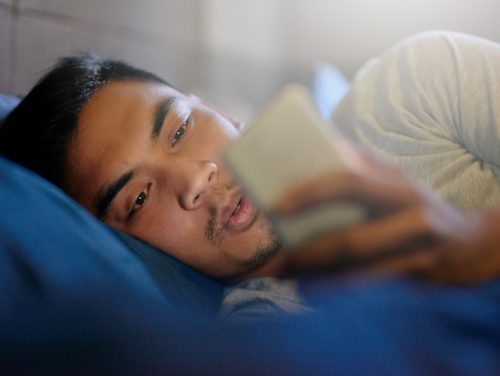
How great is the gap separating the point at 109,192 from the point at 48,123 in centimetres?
16

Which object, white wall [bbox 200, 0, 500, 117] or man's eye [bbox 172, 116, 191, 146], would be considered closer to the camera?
man's eye [bbox 172, 116, 191, 146]

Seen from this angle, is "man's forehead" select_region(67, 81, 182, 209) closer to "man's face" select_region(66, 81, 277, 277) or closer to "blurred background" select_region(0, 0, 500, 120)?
"man's face" select_region(66, 81, 277, 277)

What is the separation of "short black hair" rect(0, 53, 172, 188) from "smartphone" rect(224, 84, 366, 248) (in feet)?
1.66

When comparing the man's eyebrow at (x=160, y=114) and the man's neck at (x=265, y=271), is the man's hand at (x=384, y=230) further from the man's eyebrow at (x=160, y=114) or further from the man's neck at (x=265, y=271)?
the man's eyebrow at (x=160, y=114)

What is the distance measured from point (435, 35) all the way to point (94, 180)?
527 millimetres

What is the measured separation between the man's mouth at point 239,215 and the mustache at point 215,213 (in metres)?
0.01

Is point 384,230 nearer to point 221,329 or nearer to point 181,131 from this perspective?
point 221,329

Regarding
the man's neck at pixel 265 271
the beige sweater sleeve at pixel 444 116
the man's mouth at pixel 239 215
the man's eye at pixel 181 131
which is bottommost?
the man's neck at pixel 265 271

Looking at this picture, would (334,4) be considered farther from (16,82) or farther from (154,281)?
(154,281)

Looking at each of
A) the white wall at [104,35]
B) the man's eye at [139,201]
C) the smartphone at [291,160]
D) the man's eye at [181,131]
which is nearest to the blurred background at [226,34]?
the white wall at [104,35]

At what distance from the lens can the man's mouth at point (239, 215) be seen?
567 millimetres

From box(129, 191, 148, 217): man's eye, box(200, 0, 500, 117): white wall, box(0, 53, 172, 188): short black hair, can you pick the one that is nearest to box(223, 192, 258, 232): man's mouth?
box(129, 191, 148, 217): man's eye

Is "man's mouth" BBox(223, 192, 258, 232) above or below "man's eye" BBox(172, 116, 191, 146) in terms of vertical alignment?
below

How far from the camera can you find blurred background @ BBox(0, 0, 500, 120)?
2.94ft
